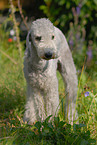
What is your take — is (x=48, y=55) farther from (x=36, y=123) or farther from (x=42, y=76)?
(x=36, y=123)

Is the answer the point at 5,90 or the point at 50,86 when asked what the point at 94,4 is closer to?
the point at 5,90

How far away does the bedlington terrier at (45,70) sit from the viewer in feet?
6.32

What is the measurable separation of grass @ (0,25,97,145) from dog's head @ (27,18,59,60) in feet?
2.51

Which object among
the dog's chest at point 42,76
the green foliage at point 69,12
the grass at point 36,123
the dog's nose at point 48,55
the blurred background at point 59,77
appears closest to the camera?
the dog's nose at point 48,55

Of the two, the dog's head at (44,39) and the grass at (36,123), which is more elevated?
the dog's head at (44,39)

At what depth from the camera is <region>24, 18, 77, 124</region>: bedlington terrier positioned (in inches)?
75.8

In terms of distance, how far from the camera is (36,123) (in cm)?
228

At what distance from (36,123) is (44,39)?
3.07 ft

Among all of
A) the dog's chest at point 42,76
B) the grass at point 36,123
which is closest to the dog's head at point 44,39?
the dog's chest at point 42,76

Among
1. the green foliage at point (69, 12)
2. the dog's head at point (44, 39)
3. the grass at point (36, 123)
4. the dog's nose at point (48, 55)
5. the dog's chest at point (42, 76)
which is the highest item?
the green foliage at point (69, 12)

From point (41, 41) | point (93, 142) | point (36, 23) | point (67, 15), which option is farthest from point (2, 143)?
point (67, 15)

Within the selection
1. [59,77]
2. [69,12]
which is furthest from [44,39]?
[69,12]

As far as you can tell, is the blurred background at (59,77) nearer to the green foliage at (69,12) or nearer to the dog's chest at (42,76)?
the green foliage at (69,12)

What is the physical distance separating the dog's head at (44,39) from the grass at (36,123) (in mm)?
765
